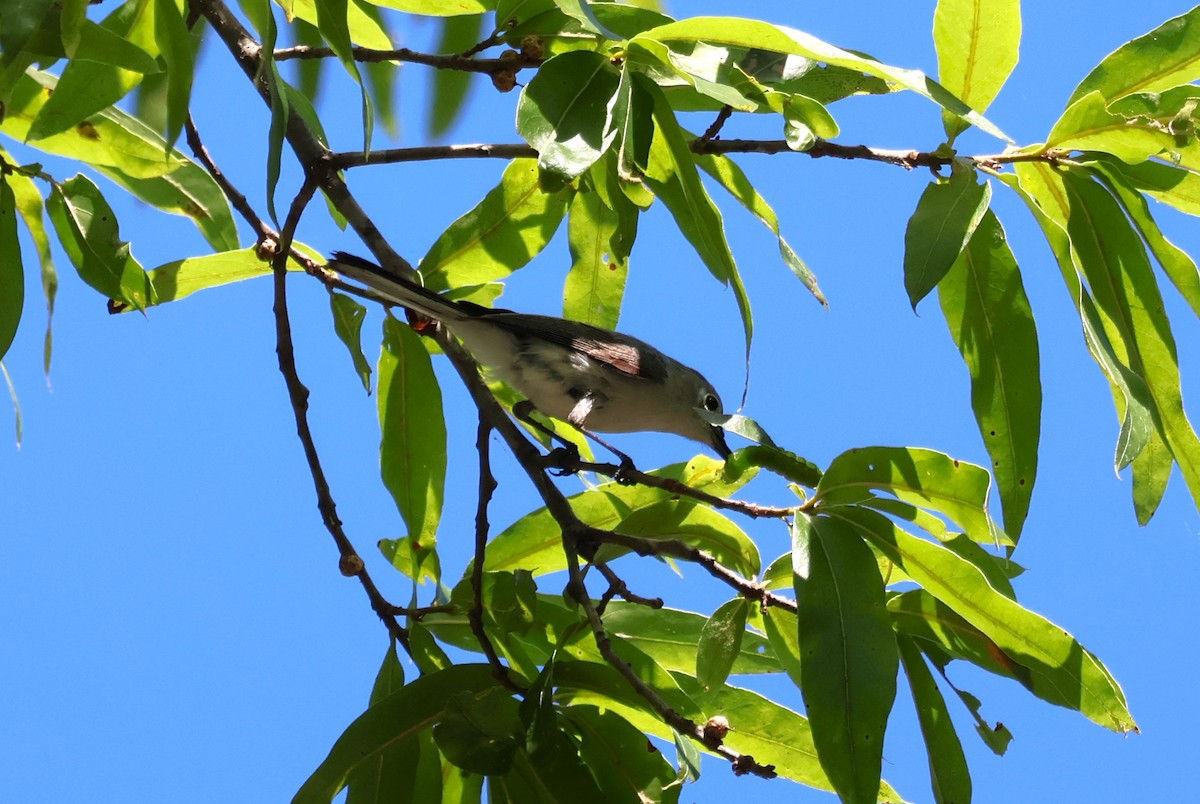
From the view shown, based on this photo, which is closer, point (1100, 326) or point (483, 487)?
point (1100, 326)

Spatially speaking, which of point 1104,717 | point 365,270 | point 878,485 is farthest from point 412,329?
point 1104,717

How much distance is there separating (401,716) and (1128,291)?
1.29 metres

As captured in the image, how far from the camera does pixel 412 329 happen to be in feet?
7.73

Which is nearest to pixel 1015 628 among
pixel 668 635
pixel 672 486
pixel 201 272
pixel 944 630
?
pixel 944 630

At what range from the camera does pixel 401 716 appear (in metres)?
1.73

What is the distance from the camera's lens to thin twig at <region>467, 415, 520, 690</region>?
5.62 ft

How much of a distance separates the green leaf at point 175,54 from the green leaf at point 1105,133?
4.01ft

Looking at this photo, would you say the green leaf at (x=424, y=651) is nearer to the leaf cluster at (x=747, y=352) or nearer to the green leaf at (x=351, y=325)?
the leaf cluster at (x=747, y=352)

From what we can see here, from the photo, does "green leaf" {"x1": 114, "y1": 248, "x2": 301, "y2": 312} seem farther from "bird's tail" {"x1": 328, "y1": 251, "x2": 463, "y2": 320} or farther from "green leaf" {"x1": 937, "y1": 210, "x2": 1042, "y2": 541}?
"green leaf" {"x1": 937, "y1": 210, "x2": 1042, "y2": 541}

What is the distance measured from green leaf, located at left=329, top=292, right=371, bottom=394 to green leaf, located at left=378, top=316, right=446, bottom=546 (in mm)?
61

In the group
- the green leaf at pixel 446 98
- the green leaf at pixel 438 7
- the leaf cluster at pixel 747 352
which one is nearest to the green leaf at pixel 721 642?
the leaf cluster at pixel 747 352

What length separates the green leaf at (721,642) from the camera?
174 cm

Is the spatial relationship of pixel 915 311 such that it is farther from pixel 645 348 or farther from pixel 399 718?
pixel 645 348

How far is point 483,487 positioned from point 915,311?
0.81 metres
